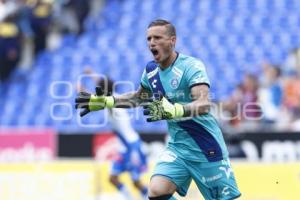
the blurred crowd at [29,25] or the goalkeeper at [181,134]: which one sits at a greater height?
the blurred crowd at [29,25]

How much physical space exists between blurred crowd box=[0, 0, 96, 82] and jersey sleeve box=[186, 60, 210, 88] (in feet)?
51.8

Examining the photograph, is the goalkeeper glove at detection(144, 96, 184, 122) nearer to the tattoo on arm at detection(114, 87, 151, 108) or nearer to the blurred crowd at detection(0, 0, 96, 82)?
the tattoo on arm at detection(114, 87, 151, 108)

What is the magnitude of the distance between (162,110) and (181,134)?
33.8 inches

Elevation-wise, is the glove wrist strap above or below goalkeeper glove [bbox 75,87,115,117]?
below

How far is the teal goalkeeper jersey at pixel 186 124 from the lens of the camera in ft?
23.4

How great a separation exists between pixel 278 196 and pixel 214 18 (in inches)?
370

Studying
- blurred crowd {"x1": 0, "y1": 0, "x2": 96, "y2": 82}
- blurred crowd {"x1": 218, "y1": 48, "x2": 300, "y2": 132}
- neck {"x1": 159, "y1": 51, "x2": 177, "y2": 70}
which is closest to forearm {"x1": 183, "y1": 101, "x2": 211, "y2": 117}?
neck {"x1": 159, "y1": 51, "x2": 177, "y2": 70}

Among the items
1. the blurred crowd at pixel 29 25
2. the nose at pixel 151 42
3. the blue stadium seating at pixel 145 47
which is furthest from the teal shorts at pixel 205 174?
the blurred crowd at pixel 29 25

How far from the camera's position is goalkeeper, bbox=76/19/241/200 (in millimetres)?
7094

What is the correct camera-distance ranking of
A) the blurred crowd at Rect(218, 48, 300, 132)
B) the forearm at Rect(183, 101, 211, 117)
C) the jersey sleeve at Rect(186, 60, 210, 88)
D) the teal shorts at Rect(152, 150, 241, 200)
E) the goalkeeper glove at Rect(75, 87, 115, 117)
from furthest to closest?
the blurred crowd at Rect(218, 48, 300, 132) < the teal shorts at Rect(152, 150, 241, 200) < the goalkeeper glove at Rect(75, 87, 115, 117) < the jersey sleeve at Rect(186, 60, 210, 88) < the forearm at Rect(183, 101, 211, 117)

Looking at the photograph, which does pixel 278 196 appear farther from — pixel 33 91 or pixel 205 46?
pixel 33 91

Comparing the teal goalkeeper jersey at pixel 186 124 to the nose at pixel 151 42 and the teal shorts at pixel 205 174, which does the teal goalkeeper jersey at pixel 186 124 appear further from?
the nose at pixel 151 42

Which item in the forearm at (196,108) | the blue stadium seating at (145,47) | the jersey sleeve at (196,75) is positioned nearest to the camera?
the forearm at (196,108)

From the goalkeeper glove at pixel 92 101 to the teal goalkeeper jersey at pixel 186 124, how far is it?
0.45 metres
